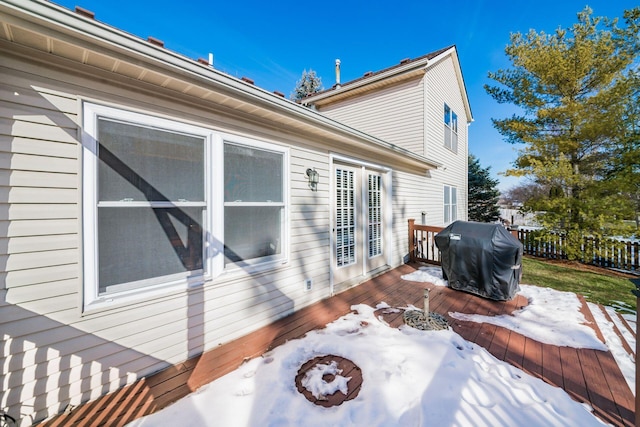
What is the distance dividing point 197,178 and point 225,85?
0.95 metres

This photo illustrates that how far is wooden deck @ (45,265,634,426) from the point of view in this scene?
187 cm

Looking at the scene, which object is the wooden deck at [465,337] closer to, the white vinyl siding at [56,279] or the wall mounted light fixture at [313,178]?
the white vinyl siding at [56,279]

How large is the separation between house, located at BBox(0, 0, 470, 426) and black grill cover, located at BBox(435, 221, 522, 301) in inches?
104

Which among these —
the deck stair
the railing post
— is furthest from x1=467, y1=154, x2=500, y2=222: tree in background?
the deck stair

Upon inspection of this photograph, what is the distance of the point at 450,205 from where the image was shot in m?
9.45

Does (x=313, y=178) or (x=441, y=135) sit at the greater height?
(x=441, y=135)

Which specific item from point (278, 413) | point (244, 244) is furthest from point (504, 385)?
point (244, 244)

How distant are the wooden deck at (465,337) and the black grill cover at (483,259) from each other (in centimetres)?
30

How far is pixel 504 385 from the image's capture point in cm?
204

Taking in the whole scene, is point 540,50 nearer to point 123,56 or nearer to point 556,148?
point 556,148

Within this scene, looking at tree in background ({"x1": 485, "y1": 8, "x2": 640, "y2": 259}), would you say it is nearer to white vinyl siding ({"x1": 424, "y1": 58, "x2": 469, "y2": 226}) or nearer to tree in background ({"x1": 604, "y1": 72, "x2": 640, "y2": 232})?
tree in background ({"x1": 604, "y1": 72, "x2": 640, "y2": 232})

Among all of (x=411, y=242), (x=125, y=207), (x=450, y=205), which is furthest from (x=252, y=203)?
(x=450, y=205)

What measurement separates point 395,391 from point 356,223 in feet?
9.89

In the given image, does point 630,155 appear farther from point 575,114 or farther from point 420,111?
point 420,111
